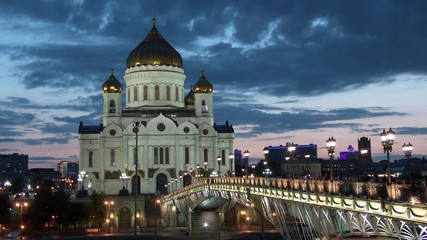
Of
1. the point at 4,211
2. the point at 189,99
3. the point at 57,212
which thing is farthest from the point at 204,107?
the point at 4,211

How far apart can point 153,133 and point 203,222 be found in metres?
33.0

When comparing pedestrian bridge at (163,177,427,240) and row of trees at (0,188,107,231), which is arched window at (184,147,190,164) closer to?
row of trees at (0,188,107,231)

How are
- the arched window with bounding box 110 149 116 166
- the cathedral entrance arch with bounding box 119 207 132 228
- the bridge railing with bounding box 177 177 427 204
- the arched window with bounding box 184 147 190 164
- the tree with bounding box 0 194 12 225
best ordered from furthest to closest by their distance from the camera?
the arched window with bounding box 110 149 116 166
the arched window with bounding box 184 147 190 164
the cathedral entrance arch with bounding box 119 207 132 228
the tree with bounding box 0 194 12 225
the bridge railing with bounding box 177 177 427 204

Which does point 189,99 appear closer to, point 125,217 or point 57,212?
point 125,217

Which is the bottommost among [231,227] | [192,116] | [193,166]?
[231,227]

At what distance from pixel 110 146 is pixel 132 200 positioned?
17836mm

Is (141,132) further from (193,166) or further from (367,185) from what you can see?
(367,185)

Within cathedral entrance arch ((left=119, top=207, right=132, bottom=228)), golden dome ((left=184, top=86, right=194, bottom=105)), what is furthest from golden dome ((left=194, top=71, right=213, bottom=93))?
cathedral entrance arch ((left=119, top=207, right=132, bottom=228))

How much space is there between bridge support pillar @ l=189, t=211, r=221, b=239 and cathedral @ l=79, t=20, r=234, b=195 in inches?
1033

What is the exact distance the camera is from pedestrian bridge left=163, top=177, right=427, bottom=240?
24359 millimetres

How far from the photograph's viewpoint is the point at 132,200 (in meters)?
101

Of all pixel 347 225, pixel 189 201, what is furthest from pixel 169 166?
pixel 347 225

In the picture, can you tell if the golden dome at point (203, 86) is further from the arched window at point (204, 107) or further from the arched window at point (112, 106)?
the arched window at point (112, 106)

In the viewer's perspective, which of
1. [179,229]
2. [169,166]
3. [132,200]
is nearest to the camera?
[179,229]
